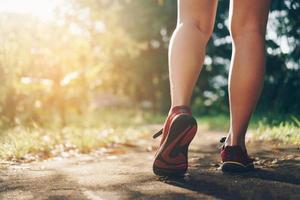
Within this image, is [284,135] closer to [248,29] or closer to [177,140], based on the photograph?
[248,29]

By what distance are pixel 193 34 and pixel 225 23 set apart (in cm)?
691

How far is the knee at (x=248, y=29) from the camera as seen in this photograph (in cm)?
221

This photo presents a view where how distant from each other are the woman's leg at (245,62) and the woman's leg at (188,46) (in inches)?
5.5

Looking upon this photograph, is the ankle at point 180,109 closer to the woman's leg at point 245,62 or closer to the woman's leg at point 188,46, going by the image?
the woman's leg at point 188,46

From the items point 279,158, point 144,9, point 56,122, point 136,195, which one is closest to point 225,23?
point 56,122

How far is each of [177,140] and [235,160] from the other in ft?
1.10

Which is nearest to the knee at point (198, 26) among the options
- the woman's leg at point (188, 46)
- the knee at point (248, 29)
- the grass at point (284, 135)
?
the woman's leg at point (188, 46)

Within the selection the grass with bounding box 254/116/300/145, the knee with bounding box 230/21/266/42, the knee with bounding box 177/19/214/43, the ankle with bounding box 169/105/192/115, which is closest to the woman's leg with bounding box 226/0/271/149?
the knee with bounding box 230/21/266/42

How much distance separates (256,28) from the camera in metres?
2.22

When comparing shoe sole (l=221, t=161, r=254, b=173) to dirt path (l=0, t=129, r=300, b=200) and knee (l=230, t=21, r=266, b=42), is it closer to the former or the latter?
dirt path (l=0, t=129, r=300, b=200)

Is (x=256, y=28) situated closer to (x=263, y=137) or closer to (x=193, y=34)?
(x=193, y=34)

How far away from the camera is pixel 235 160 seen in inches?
83.5

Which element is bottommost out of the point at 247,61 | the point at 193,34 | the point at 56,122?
the point at 56,122

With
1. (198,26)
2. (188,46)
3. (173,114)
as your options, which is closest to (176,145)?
(173,114)
